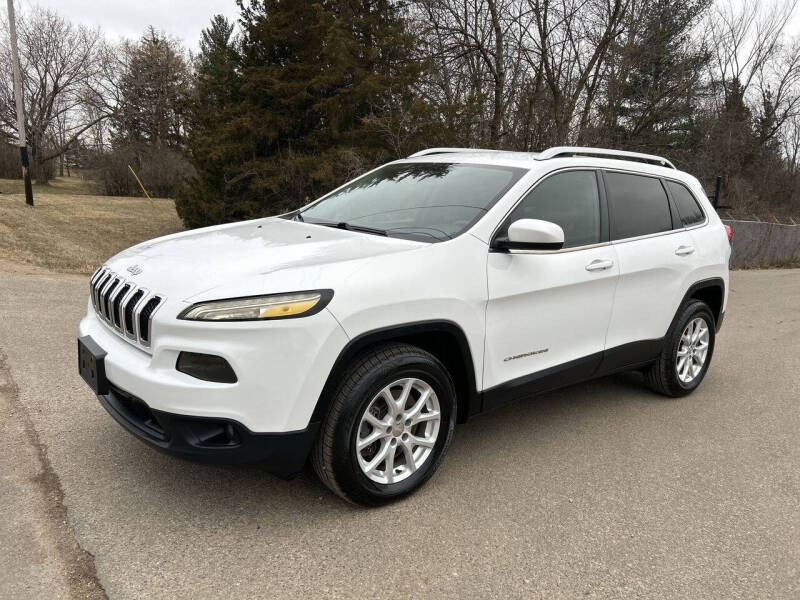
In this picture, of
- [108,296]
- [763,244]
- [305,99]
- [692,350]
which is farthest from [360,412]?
[763,244]

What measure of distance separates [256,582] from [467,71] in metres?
14.5

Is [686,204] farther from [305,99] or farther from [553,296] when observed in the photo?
→ [305,99]

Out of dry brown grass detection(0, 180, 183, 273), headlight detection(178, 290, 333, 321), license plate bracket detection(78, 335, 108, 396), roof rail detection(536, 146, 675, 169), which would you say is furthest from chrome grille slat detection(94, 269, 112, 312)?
dry brown grass detection(0, 180, 183, 273)

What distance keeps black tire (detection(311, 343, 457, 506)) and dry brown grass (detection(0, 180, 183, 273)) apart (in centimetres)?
829

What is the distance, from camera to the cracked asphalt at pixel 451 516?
2.50 m

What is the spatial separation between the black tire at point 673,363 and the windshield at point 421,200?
6.15 ft

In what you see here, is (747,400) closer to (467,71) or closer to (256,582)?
(256,582)

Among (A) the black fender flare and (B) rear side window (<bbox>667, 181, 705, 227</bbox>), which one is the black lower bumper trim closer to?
(A) the black fender flare

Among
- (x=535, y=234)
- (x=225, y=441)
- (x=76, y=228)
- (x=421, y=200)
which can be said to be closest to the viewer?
(x=225, y=441)

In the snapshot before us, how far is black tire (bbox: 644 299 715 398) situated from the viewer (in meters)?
4.52

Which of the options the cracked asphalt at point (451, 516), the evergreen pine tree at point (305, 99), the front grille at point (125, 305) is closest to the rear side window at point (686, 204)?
the cracked asphalt at point (451, 516)

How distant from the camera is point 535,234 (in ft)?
10.2

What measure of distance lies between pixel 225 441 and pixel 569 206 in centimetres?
241

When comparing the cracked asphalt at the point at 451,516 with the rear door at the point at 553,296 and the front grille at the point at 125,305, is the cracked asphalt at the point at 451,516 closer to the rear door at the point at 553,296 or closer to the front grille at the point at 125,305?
the rear door at the point at 553,296
